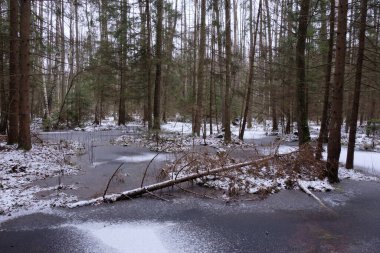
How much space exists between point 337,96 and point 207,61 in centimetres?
1087

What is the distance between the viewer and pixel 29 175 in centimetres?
765

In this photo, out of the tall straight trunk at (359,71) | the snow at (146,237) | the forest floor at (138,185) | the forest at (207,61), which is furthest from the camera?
the forest at (207,61)

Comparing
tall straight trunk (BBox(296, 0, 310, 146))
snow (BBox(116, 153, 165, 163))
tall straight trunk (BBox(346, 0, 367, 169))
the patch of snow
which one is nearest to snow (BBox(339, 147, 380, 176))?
tall straight trunk (BBox(346, 0, 367, 169))

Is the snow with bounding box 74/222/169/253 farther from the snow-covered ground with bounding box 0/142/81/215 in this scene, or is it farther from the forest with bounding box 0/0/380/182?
the forest with bounding box 0/0/380/182

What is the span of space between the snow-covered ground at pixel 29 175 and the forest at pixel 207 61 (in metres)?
0.94

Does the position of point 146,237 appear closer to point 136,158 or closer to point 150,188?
point 150,188

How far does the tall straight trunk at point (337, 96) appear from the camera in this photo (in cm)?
721

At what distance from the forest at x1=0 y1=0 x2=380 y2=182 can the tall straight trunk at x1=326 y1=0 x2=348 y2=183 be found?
25 mm

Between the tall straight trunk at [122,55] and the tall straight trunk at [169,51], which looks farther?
the tall straight trunk at [122,55]

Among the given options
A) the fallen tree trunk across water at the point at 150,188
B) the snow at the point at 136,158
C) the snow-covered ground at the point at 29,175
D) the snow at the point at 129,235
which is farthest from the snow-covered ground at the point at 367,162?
the snow-covered ground at the point at 29,175

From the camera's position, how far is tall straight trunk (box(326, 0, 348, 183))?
7.21 metres

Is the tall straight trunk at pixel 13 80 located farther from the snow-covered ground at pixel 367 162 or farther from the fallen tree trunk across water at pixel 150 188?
the snow-covered ground at pixel 367 162

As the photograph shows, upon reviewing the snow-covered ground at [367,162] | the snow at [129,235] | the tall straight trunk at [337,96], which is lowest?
the snow at [129,235]

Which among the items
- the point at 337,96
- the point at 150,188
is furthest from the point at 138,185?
the point at 337,96
